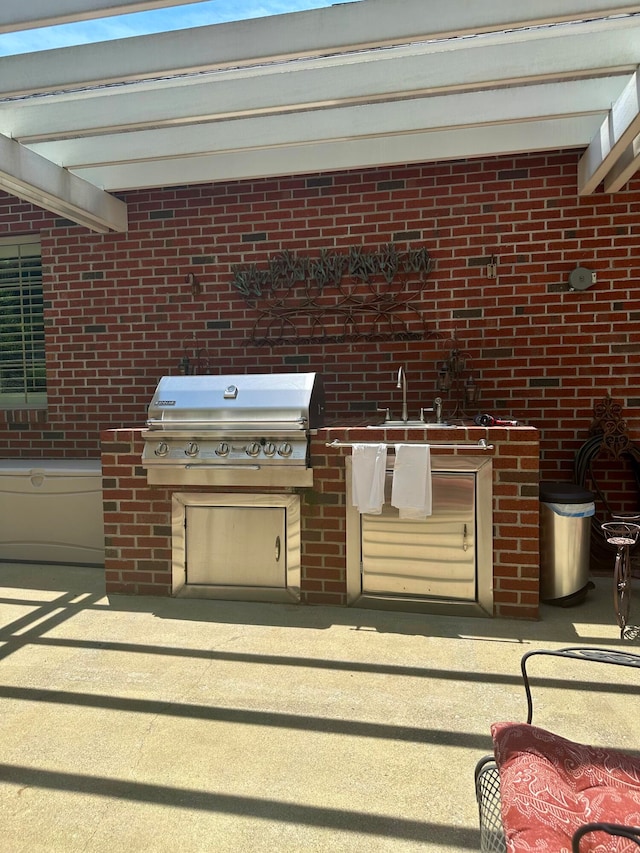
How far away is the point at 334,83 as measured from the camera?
3.36 metres

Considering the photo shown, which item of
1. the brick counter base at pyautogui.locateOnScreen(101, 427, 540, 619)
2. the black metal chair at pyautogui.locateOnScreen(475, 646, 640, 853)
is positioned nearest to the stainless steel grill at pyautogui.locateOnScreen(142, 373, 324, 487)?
the brick counter base at pyautogui.locateOnScreen(101, 427, 540, 619)

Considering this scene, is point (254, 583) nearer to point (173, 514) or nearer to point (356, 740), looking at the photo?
point (173, 514)

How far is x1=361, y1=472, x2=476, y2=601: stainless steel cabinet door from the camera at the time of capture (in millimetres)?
3404

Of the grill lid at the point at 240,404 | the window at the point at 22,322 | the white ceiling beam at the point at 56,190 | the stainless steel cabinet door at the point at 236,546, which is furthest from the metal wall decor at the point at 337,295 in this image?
the window at the point at 22,322

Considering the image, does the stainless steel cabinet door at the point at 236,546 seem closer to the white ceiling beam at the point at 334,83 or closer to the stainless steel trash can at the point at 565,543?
the stainless steel trash can at the point at 565,543

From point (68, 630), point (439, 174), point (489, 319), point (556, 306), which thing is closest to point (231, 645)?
point (68, 630)

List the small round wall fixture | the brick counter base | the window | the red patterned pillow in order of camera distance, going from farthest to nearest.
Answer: the window, the small round wall fixture, the brick counter base, the red patterned pillow

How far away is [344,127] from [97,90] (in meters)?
1.54

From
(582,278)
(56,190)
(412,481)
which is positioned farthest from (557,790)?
(56,190)

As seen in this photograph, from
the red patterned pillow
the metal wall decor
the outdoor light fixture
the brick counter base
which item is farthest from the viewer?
the metal wall decor

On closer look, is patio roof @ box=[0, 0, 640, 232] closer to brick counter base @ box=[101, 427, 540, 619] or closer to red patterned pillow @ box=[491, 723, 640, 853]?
brick counter base @ box=[101, 427, 540, 619]

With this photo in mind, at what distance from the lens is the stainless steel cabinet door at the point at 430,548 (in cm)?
340

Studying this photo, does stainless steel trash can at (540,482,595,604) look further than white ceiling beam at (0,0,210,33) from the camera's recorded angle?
Yes

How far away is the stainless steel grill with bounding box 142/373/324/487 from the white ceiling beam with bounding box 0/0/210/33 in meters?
2.04
